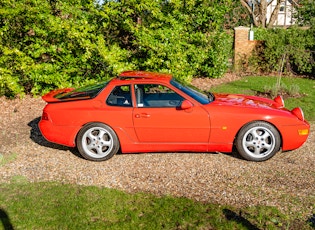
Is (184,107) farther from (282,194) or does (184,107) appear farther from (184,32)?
(184,32)

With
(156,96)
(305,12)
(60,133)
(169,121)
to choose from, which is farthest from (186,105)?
(305,12)

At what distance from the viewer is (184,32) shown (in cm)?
1188

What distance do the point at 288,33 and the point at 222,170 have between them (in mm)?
10900

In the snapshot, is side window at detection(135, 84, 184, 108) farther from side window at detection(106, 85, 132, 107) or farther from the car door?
side window at detection(106, 85, 132, 107)

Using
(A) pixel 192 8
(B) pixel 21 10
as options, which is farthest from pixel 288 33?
(B) pixel 21 10

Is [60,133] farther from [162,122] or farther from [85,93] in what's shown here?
[162,122]

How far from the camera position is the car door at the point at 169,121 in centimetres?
545

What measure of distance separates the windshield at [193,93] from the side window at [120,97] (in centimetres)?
76

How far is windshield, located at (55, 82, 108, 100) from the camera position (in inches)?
228

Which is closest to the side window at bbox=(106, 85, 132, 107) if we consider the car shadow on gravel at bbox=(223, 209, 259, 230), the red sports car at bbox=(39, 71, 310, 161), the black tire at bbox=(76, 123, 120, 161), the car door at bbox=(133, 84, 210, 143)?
the red sports car at bbox=(39, 71, 310, 161)

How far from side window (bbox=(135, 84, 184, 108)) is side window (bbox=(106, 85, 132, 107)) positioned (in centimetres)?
15

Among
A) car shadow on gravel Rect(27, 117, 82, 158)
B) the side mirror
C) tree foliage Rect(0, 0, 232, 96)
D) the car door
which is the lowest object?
car shadow on gravel Rect(27, 117, 82, 158)

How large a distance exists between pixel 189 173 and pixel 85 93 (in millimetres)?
2185

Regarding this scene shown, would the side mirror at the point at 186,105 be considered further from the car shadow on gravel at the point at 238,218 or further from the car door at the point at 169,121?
the car shadow on gravel at the point at 238,218
